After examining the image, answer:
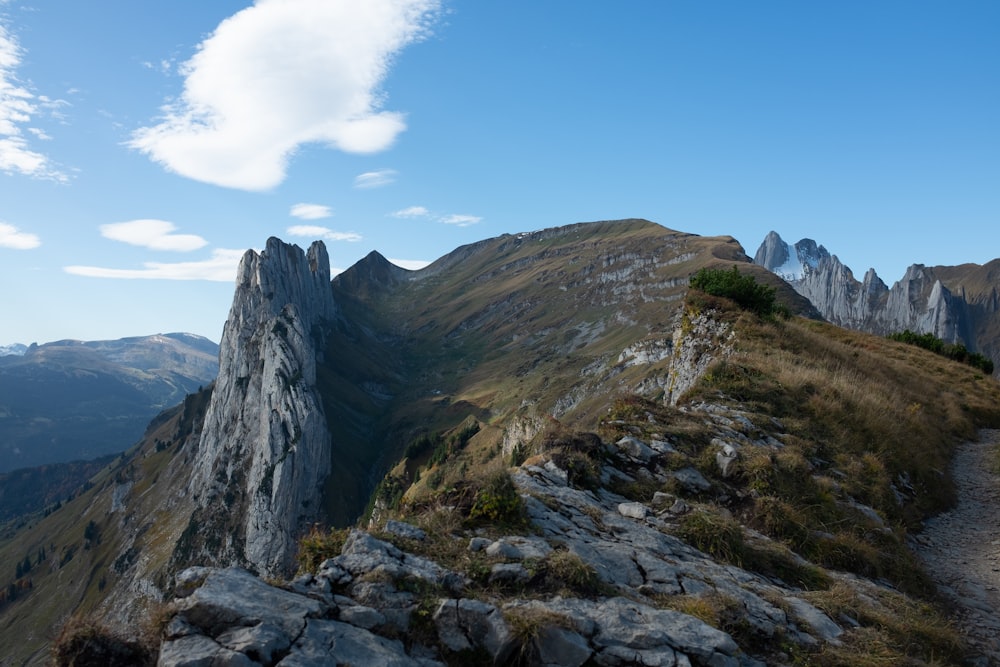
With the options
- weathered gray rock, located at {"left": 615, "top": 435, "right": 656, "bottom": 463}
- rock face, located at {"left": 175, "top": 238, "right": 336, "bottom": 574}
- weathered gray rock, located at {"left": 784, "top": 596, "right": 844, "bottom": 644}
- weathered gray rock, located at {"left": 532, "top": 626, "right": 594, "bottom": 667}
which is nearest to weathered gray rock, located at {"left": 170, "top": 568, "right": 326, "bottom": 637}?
weathered gray rock, located at {"left": 532, "top": 626, "right": 594, "bottom": 667}

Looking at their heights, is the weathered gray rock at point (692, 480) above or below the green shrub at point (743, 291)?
below

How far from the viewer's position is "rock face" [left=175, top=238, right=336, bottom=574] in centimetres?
13412

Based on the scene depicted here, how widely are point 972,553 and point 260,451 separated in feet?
521

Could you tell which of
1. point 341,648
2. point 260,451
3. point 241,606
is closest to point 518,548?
point 341,648

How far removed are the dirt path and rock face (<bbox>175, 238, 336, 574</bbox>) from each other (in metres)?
123

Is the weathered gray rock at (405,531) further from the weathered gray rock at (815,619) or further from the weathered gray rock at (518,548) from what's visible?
the weathered gray rock at (815,619)

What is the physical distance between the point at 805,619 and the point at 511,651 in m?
4.93

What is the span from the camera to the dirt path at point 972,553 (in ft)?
32.7

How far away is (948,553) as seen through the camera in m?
12.9

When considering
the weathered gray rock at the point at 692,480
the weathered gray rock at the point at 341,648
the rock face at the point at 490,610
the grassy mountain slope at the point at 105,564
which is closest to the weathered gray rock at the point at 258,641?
the rock face at the point at 490,610

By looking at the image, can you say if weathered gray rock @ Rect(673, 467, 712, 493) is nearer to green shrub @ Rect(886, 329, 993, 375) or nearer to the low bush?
the low bush

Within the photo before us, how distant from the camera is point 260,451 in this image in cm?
14938

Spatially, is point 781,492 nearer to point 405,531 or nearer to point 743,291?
point 405,531

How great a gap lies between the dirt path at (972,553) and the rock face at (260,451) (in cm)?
12304
